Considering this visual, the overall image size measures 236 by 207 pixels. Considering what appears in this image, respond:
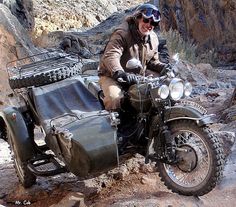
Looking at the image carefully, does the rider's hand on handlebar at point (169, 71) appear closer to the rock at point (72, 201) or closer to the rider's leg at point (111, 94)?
the rider's leg at point (111, 94)

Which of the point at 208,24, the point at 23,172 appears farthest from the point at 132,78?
the point at 208,24

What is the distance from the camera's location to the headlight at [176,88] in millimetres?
3898

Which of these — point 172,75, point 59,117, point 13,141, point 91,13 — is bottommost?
point 91,13

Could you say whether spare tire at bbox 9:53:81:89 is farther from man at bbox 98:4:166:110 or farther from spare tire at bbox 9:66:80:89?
man at bbox 98:4:166:110

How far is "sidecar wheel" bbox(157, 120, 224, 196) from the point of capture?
3.80 meters

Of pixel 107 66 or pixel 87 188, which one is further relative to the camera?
pixel 87 188

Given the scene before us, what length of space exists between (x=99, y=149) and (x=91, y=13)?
1225 inches

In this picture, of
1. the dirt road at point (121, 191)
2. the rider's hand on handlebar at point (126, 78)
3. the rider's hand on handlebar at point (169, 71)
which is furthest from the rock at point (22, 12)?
the rider's hand on handlebar at point (126, 78)

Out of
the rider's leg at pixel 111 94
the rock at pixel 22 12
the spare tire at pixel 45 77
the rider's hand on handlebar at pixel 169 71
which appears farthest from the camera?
the rock at pixel 22 12

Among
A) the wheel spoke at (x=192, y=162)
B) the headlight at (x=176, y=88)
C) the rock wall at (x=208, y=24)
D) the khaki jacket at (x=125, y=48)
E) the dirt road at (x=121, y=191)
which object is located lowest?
the rock wall at (x=208, y=24)

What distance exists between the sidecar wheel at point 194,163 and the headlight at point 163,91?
0.89 ft

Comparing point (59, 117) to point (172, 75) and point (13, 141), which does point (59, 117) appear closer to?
point (13, 141)

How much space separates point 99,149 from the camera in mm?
3822

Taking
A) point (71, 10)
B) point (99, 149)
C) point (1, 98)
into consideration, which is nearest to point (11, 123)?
point (99, 149)
